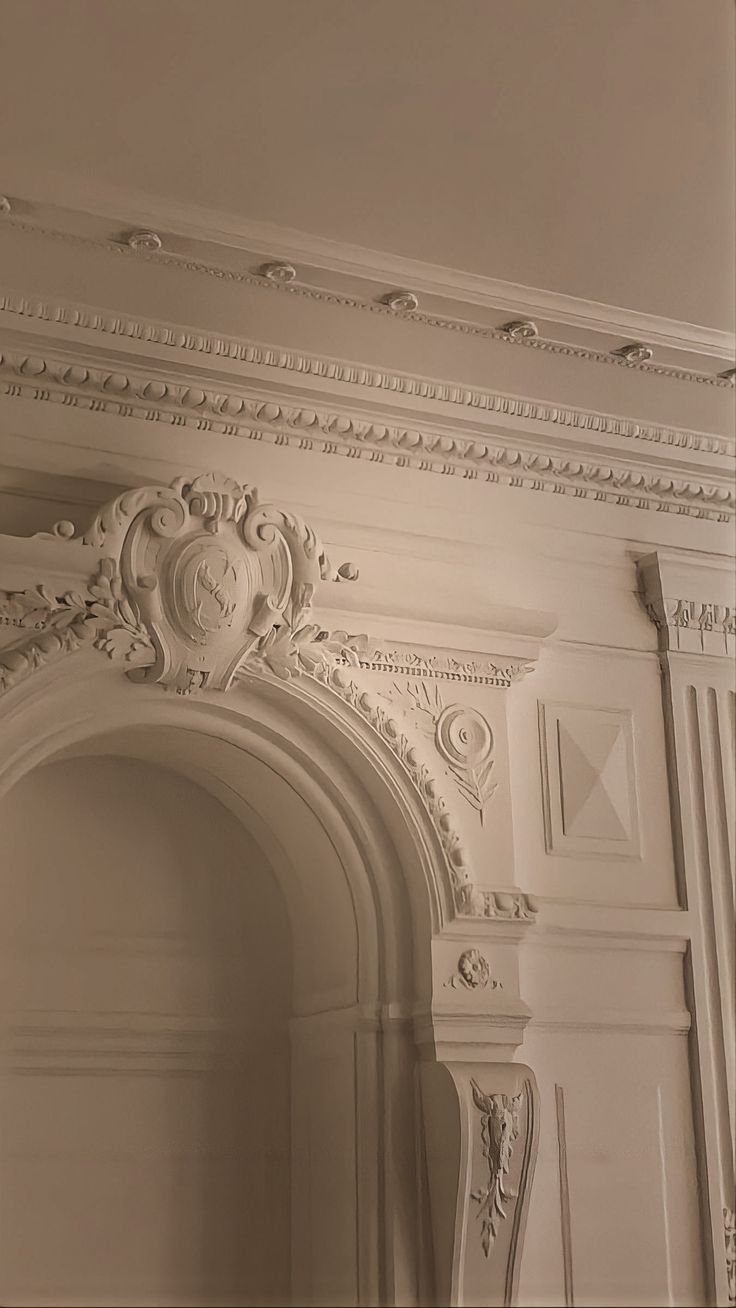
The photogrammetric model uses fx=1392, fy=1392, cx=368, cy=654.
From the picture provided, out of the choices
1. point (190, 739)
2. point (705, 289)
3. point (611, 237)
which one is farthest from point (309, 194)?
point (190, 739)

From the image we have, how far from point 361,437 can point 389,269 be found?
0.63 m

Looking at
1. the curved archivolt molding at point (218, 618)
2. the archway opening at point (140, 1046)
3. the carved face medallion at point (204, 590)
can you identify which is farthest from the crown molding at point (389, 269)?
the archway opening at point (140, 1046)

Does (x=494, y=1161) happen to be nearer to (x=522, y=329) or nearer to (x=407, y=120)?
(x=522, y=329)

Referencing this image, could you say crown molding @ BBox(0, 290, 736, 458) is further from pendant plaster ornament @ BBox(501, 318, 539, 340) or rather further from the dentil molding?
the dentil molding

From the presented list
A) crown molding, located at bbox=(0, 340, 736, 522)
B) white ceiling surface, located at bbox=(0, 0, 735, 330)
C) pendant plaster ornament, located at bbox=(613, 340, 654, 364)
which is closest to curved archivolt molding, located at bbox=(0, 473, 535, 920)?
crown molding, located at bbox=(0, 340, 736, 522)

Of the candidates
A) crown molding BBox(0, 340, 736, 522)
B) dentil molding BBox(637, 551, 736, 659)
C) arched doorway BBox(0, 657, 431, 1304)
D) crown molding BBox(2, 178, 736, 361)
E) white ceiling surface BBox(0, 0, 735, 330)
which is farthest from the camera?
dentil molding BBox(637, 551, 736, 659)

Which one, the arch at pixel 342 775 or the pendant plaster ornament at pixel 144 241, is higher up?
the pendant plaster ornament at pixel 144 241

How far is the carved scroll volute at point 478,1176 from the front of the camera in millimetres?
3365

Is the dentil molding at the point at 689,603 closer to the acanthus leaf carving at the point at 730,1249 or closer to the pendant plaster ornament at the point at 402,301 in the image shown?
the pendant plaster ornament at the point at 402,301

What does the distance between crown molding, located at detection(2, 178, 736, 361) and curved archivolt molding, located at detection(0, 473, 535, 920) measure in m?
0.60

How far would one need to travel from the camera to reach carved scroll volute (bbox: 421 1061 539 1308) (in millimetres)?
3365

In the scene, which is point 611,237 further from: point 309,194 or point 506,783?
point 506,783

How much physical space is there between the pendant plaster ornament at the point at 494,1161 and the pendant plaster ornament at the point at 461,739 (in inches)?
29.0

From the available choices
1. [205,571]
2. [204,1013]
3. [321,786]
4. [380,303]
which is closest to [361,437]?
[380,303]
